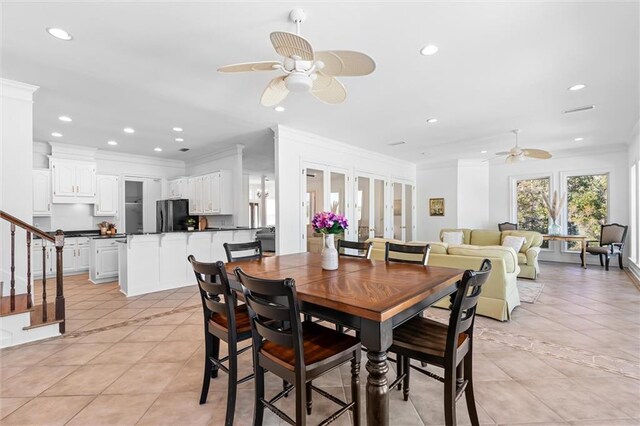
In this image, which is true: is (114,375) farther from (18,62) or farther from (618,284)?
(618,284)

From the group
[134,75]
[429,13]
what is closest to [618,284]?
[429,13]

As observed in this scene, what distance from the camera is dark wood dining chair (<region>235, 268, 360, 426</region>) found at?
53.7 inches

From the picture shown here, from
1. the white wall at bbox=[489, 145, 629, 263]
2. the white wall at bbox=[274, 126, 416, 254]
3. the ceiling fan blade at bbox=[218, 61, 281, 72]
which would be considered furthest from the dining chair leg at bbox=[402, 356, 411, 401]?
the white wall at bbox=[489, 145, 629, 263]

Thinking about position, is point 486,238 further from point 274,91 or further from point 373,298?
point 373,298

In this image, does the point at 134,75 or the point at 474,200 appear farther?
the point at 474,200

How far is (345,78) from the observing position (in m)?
3.21

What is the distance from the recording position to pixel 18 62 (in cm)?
281

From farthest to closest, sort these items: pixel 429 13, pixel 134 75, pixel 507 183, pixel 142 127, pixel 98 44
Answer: pixel 507 183 → pixel 142 127 → pixel 134 75 → pixel 98 44 → pixel 429 13

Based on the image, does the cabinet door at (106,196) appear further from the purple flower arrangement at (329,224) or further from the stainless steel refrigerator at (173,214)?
→ the purple flower arrangement at (329,224)

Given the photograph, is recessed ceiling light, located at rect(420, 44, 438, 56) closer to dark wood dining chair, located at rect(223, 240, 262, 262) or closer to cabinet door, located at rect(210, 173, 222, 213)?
dark wood dining chair, located at rect(223, 240, 262, 262)

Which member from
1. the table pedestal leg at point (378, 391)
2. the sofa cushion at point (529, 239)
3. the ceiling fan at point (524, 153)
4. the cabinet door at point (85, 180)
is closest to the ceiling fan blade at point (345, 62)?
the table pedestal leg at point (378, 391)

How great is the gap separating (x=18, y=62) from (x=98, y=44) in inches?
40.3

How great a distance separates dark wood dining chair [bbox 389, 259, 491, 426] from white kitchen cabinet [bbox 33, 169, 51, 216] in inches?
283

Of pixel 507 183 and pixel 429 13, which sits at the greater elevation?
pixel 429 13
